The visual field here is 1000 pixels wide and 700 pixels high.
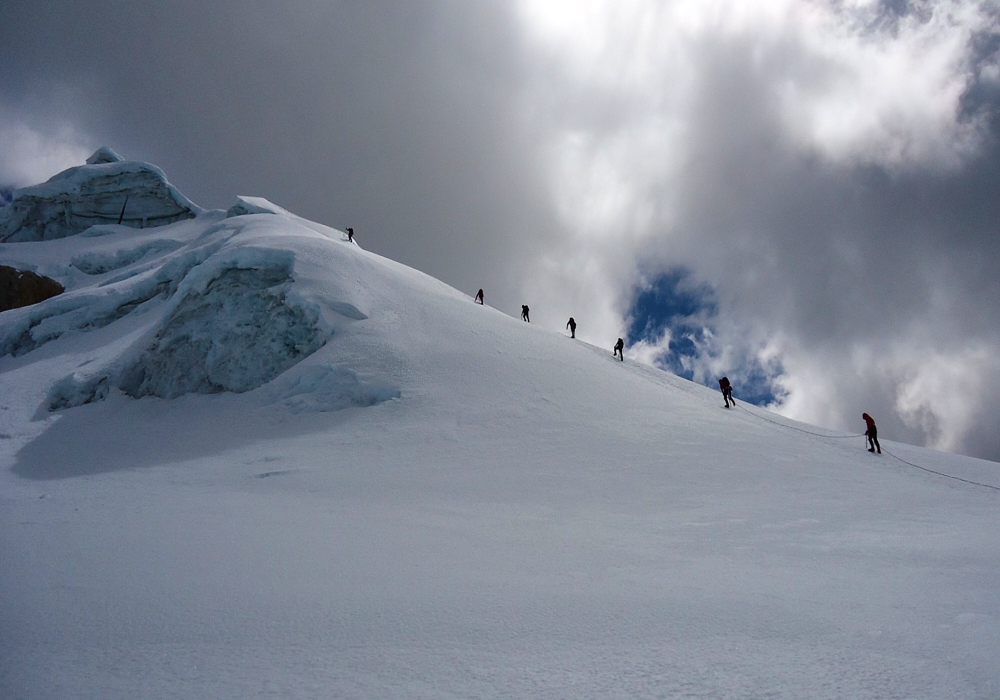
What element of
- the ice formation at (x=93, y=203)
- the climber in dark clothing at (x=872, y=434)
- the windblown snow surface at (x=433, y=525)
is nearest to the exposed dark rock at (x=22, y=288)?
the ice formation at (x=93, y=203)

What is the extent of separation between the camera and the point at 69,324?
2756 centimetres

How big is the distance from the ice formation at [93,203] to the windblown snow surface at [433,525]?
164 ft

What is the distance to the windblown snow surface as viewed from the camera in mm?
4395

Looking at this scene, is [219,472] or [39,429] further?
[39,429]

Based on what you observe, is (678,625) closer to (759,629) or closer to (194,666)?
(759,629)

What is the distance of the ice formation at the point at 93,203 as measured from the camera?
5912 centimetres

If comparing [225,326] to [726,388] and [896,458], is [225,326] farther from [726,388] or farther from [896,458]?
[896,458]

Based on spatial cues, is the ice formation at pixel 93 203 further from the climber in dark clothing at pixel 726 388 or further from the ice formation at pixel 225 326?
the climber in dark clothing at pixel 726 388

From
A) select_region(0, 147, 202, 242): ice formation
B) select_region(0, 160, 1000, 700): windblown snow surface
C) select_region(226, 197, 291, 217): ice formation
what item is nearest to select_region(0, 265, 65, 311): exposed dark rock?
select_region(226, 197, 291, 217): ice formation

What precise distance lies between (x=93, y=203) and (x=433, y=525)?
7575 centimetres

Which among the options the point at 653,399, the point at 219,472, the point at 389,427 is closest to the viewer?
the point at 219,472

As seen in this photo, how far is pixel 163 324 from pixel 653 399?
70.8 ft

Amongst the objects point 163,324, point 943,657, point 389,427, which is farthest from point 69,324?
point 943,657

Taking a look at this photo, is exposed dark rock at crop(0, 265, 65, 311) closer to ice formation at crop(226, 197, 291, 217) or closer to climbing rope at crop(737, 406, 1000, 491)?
ice formation at crop(226, 197, 291, 217)
